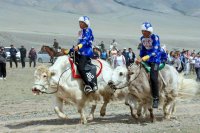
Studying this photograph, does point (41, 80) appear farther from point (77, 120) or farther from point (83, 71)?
point (77, 120)

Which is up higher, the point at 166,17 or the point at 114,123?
the point at 166,17

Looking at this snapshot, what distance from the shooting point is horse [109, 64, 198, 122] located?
13607 mm

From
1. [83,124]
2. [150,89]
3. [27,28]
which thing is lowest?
[83,124]

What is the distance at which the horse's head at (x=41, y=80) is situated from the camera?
13062 mm

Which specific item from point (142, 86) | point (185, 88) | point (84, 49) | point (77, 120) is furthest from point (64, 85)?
point (185, 88)

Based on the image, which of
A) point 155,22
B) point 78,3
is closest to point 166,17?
point 155,22

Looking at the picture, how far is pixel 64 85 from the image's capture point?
43.9ft

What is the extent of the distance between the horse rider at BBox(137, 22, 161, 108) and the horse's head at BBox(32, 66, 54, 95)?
87.9 inches

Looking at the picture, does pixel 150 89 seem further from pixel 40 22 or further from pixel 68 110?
pixel 40 22

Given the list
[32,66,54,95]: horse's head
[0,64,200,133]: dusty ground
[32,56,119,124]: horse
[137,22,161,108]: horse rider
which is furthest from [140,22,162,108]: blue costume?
[32,66,54,95]: horse's head

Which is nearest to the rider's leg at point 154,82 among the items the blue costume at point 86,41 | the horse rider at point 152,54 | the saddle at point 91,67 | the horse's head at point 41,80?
the horse rider at point 152,54

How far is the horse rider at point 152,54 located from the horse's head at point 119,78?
0.46 metres

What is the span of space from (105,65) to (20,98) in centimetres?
745

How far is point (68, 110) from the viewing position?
16562 mm
